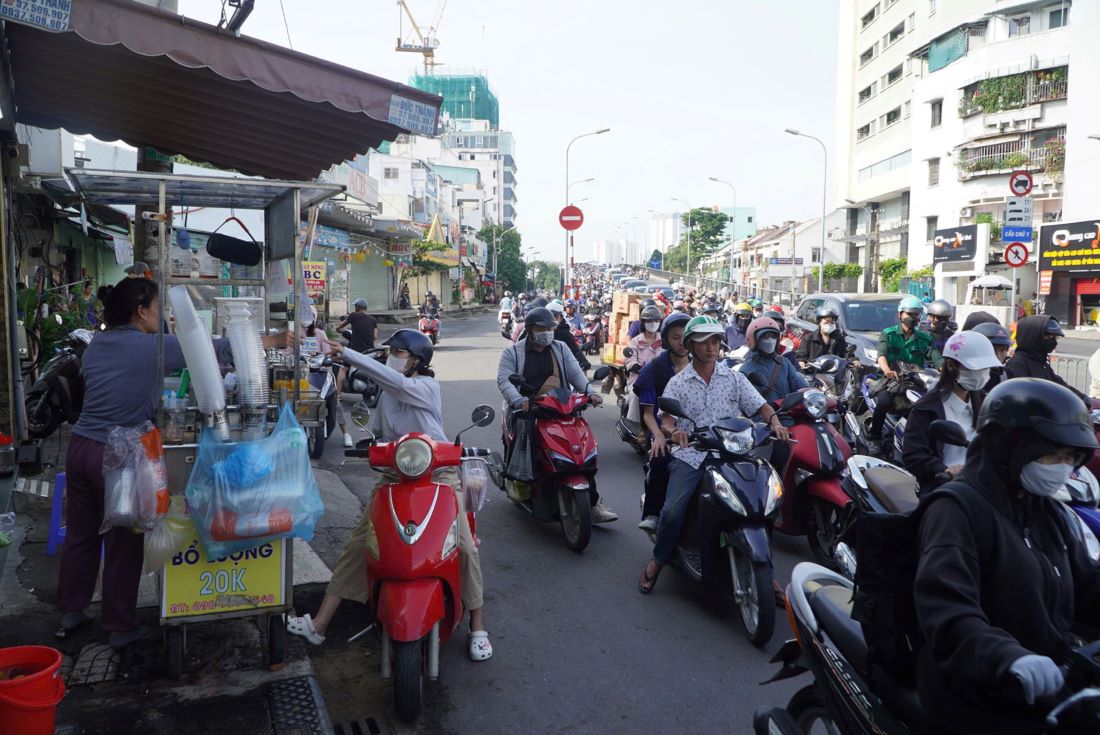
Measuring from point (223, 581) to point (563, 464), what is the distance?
265 centimetres

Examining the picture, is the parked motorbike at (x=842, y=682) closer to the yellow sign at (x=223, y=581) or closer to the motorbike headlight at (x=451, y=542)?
the motorbike headlight at (x=451, y=542)

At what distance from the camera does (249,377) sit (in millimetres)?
4082

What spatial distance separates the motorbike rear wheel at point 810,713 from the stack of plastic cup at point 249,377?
2.63 meters

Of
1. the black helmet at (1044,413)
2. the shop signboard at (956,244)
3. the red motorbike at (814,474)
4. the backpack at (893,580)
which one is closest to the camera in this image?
the black helmet at (1044,413)

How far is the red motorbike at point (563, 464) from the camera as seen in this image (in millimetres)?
6004

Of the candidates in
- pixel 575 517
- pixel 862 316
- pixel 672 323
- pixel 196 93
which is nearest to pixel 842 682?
pixel 575 517

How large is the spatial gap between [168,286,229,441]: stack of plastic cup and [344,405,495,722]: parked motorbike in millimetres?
743

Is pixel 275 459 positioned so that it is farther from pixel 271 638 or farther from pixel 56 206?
pixel 56 206

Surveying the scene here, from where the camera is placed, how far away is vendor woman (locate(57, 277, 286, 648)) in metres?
4.13

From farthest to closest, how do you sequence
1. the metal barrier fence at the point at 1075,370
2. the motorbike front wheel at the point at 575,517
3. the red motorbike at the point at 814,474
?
the metal barrier fence at the point at 1075,370
the motorbike front wheel at the point at 575,517
the red motorbike at the point at 814,474

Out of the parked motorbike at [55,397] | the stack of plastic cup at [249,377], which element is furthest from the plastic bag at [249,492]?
the parked motorbike at [55,397]

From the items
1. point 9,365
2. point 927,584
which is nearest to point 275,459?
point 927,584

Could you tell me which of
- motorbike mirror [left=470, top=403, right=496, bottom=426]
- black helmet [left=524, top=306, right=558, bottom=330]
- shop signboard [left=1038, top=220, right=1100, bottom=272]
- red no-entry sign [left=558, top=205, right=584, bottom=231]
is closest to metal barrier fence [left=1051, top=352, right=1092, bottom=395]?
black helmet [left=524, top=306, right=558, bottom=330]

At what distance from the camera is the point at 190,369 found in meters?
3.89
